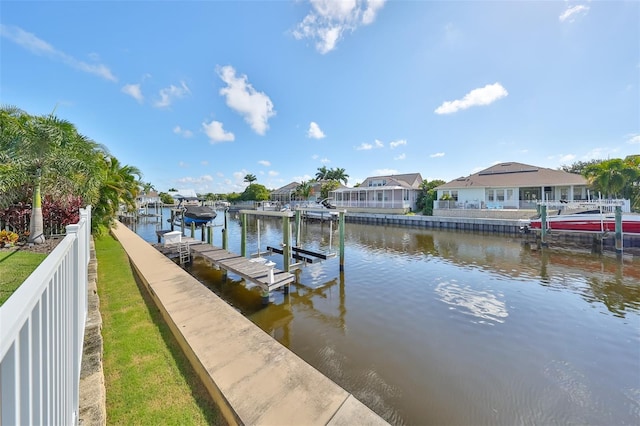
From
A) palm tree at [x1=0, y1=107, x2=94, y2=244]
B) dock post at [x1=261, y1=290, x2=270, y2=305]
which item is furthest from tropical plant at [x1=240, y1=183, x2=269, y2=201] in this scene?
dock post at [x1=261, y1=290, x2=270, y2=305]

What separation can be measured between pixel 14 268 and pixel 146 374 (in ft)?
17.0

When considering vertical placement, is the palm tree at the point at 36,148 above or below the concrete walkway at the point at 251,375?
above

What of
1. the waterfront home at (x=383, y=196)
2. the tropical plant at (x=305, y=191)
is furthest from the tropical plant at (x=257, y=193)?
the waterfront home at (x=383, y=196)

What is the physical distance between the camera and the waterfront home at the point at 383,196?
3186 cm

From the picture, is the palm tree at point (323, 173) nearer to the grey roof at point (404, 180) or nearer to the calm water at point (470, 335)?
the grey roof at point (404, 180)

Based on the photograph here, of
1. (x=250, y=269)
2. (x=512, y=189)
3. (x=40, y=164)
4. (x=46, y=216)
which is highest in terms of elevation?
(x=512, y=189)

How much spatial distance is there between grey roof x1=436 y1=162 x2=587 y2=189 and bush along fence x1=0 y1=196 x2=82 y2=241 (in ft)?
106

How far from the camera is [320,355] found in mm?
5219

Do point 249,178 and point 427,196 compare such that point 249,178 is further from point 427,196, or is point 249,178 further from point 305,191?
point 427,196

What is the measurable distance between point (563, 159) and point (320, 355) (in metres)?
51.5

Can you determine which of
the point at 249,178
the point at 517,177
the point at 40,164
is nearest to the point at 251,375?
the point at 40,164

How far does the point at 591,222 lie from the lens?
612 inches

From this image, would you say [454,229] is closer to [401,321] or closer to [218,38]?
[401,321]

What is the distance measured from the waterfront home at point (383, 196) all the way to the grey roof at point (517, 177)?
16.3ft
